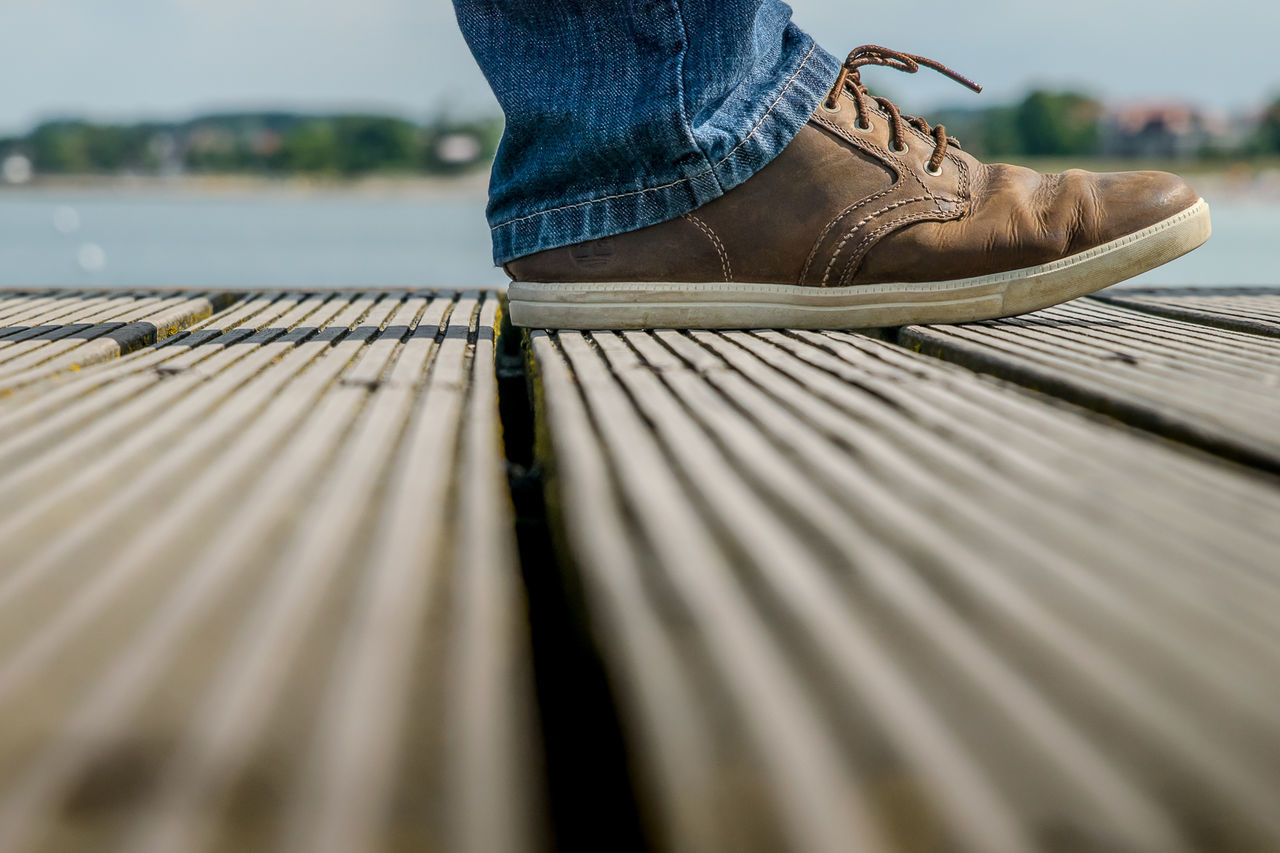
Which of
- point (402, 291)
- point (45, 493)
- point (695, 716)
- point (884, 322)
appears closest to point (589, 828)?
point (695, 716)

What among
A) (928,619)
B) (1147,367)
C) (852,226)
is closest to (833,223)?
(852,226)

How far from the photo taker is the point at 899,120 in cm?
104

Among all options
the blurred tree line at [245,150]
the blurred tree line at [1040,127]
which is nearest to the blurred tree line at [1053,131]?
the blurred tree line at [1040,127]

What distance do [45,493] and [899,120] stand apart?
92cm

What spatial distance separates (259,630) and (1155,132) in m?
54.4

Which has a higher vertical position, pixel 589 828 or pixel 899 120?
pixel 899 120

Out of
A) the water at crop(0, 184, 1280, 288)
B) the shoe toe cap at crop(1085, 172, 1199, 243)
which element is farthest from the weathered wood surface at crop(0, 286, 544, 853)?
the water at crop(0, 184, 1280, 288)

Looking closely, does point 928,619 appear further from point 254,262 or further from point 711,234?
point 254,262

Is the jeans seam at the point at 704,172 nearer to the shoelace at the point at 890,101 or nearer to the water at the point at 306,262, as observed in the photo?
the shoelace at the point at 890,101

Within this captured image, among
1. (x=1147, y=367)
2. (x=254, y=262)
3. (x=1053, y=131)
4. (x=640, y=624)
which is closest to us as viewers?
(x=640, y=624)

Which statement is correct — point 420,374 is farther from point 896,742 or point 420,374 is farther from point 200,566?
point 896,742

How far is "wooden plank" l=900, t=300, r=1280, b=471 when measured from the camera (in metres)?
0.53

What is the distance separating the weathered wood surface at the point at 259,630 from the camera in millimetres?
214

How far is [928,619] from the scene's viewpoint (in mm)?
292
